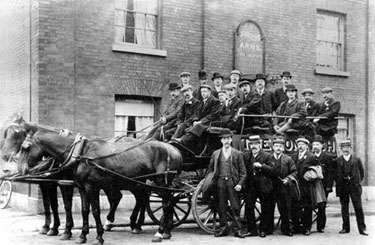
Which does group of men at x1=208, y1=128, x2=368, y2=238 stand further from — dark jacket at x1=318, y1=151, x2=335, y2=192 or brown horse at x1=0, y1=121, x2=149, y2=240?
brown horse at x1=0, y1=121, x2=149, y2=240

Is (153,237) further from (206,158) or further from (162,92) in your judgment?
(162,92)

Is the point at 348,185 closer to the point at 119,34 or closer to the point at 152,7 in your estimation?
the point at 119,34

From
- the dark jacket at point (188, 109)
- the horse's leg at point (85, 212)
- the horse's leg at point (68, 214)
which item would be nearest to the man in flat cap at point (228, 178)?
the dark jacket at point (188, 109)

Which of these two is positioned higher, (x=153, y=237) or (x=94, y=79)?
(x=94, y=79)

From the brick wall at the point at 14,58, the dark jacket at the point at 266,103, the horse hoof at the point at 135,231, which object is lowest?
the horse hoof at the point at 135,231

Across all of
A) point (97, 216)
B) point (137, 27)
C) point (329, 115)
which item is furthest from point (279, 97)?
point (97, 216)

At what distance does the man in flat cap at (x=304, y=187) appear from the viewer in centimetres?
937

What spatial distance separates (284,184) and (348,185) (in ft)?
4.26

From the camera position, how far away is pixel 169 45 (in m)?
13.1

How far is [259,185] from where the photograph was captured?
902cm

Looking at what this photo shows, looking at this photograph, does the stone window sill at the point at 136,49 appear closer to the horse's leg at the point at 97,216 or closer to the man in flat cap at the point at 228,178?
the man in flat cap at the point at 228,178

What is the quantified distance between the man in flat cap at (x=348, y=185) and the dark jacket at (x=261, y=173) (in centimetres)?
146

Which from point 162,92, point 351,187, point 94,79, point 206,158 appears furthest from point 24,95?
point 351,187

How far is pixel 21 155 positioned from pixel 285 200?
4.64 metres
